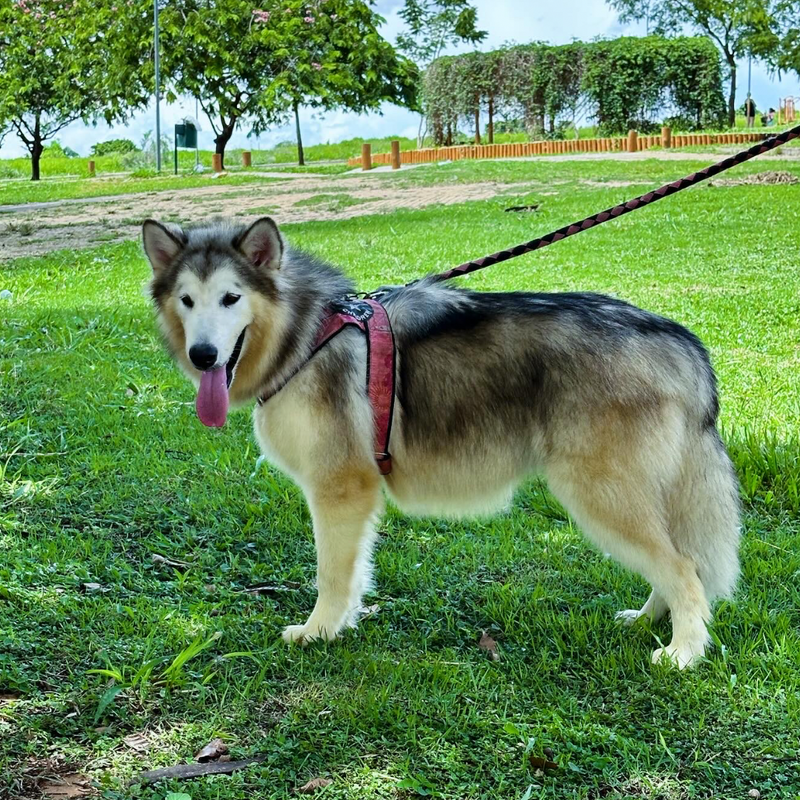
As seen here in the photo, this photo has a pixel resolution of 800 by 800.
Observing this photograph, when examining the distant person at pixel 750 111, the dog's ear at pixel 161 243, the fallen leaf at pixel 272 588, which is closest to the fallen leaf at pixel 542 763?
the fallen leaf at pixel 272 588

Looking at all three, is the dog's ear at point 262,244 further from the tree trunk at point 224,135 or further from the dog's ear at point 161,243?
the tree trunk at point 224,135

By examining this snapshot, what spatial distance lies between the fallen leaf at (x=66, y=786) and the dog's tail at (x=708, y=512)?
2.19 m

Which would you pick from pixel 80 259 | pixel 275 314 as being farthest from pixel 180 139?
pixel 275 314

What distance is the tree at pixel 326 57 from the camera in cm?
3400

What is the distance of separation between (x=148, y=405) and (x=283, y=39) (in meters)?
31.3

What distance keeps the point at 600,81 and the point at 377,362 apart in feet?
103

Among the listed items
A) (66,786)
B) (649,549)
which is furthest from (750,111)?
(66,786)

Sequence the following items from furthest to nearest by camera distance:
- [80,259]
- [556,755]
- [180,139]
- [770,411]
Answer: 1. [180,139]
2. [80,259]
3. [770,411]
4. [556,755]

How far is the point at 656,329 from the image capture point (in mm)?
3383

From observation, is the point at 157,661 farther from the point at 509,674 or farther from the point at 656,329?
the point at 656,329

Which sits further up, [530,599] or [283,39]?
[283,39]

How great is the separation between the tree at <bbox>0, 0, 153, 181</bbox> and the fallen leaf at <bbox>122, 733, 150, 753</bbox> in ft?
119

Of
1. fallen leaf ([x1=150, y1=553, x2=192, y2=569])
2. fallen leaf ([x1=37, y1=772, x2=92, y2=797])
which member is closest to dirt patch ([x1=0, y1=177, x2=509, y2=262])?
fallen leaf ([x1=150, y1=553, x2=192, y2=569])

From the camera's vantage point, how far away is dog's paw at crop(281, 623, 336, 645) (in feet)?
11.6
